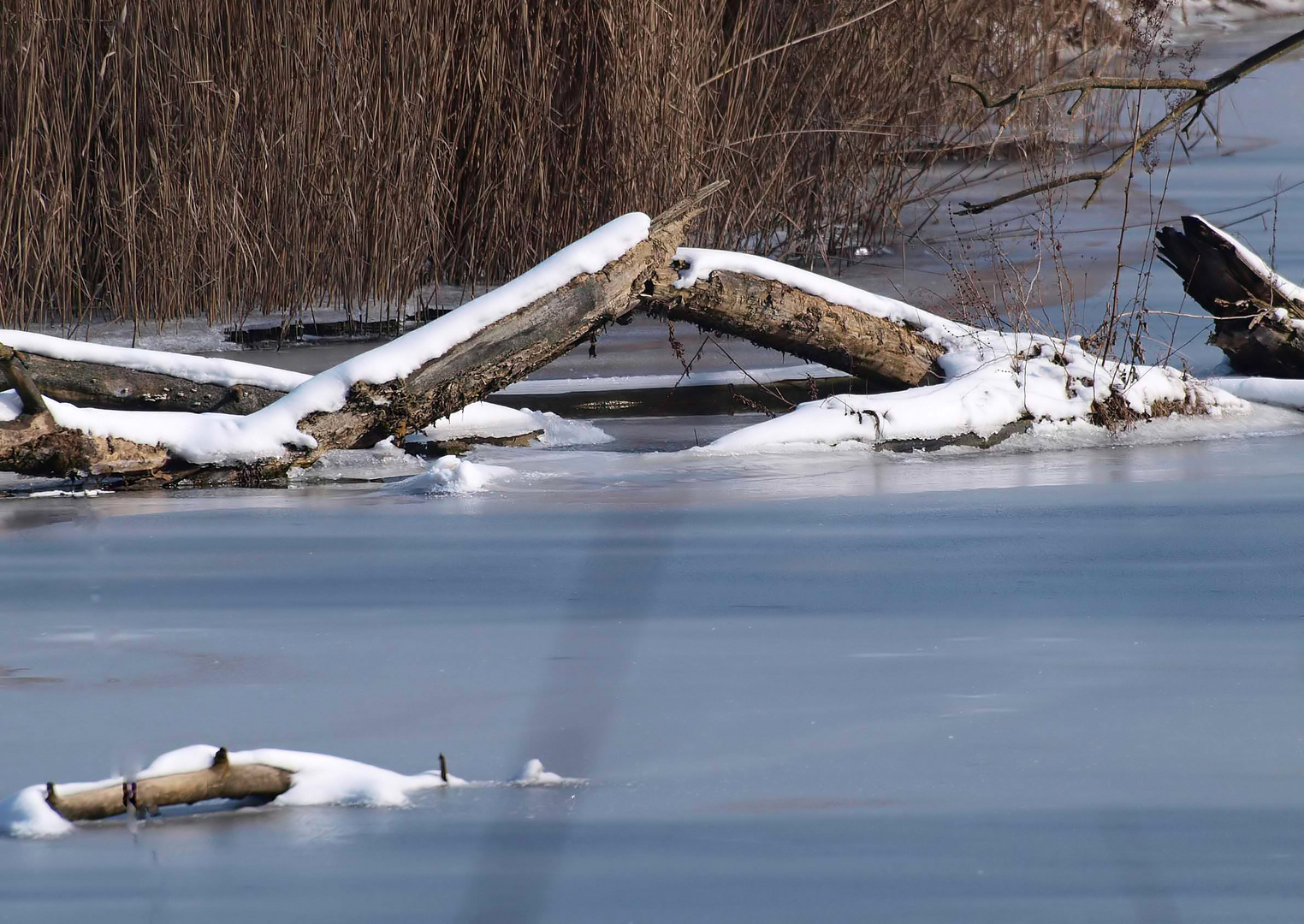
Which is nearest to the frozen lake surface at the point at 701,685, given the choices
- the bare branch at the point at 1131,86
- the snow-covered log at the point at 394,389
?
the snow-covered log at the point at 394,389

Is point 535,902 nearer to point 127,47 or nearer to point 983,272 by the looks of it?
point 127,47

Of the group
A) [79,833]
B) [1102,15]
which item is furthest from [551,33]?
[79,833]

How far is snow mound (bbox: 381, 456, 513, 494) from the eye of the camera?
12.7 ft

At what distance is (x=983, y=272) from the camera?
8.06 meters

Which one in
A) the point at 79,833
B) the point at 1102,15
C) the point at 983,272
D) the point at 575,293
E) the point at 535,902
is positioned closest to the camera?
the point at 535,902

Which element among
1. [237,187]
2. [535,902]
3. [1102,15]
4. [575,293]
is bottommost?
[535,902]

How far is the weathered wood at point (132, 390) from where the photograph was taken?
407 cm

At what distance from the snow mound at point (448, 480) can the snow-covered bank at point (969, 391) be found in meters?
0.75

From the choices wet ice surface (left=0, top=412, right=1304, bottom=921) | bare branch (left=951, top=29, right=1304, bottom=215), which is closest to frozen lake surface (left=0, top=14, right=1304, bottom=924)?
wet ice surface (left=0, top=412, right=1304, bottom=921)

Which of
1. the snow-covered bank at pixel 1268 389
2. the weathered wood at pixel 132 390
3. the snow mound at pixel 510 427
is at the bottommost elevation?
the snow mound at pixel 510 427

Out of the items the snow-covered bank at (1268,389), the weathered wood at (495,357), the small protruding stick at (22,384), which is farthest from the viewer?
the snow-covered bank at (1268,389)

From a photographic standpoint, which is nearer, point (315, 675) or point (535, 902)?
point (535, 902)

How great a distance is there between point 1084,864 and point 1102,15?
8.83 m

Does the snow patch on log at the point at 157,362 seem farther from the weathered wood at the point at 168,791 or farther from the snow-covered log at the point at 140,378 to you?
the weathered wood at the point at 168,791
